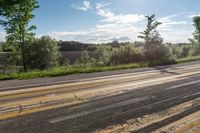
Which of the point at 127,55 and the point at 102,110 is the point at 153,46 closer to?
the point at 127,55

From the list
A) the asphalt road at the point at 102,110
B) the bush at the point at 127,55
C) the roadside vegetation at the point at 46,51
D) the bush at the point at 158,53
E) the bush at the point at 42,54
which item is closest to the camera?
the asphalt road at the point at 102,110

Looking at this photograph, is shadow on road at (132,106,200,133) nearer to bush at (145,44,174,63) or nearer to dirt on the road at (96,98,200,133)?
dirt on the road at (96,98,200,133)

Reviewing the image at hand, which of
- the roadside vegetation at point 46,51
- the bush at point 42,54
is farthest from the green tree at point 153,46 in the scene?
the bush at point 42,54

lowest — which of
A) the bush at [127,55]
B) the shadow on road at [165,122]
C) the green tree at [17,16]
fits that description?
the shadow on road at [165,122]

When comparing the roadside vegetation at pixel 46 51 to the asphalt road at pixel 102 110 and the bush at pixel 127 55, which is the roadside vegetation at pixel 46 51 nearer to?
the bush at pixel 127 55

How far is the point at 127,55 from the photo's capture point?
25938 mm

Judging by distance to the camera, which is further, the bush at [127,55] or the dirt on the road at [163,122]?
the bush at [127,55]

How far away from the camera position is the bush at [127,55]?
2568 cm

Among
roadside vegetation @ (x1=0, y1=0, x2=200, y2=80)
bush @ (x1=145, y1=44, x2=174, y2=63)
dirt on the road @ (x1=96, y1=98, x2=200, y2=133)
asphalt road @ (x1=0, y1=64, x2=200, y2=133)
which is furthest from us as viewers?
bush @ (x1=145, y1=44, x2=174, y2=63)

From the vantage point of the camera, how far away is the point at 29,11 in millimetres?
21797

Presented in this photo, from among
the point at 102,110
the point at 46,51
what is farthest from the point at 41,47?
the point at 102,110

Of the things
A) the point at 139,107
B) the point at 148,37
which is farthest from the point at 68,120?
the point at 148,37

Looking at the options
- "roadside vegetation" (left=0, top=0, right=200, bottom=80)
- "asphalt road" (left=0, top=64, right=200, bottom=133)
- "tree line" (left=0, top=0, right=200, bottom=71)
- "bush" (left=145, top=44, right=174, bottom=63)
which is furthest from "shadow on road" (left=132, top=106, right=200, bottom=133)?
"bush" (left=145, top=44, right=174, bottom=63)

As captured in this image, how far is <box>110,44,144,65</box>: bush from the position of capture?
Result: 25.7m
